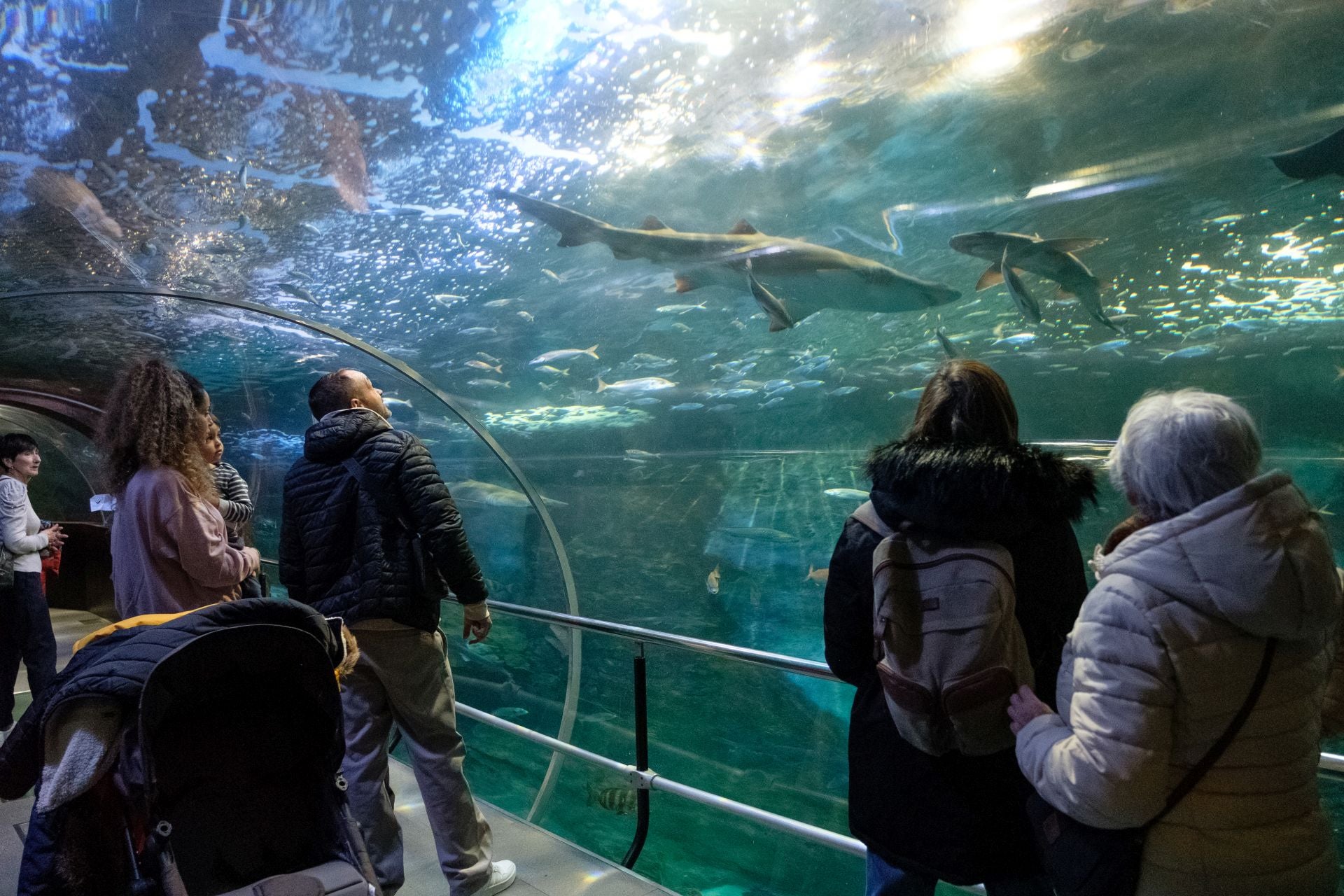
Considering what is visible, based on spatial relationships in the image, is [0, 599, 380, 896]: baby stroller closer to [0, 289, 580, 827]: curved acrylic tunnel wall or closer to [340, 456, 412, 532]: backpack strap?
[340, 456, 412, 532]: backpack strap

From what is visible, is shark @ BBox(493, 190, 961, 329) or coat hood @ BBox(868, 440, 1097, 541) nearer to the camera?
coat hood @ BBox(868, 440, 1097, 541)

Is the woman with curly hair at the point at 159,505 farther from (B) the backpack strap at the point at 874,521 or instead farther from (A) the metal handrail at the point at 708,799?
(B) the backpack strap at the point at 874,521

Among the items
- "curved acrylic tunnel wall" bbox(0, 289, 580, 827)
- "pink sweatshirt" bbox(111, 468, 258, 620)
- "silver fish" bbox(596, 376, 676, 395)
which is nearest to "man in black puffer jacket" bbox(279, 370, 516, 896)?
"pink sweatshirt" bbox(111, 468, 258, 620)

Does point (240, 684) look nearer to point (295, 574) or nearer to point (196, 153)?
point (295, 574)

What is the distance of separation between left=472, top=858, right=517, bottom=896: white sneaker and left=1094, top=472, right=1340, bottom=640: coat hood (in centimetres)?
219

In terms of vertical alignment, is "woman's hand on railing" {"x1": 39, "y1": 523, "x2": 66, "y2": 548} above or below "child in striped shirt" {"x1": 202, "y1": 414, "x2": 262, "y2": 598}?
below

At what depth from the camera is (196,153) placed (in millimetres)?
3656

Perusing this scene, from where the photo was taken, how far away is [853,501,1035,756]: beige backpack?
1243 mm

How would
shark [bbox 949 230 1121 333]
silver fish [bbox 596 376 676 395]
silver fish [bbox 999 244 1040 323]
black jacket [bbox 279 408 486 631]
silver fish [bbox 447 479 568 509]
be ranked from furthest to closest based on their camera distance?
silver fish [bbox 596 376 676 395] < silver fish [bbox 447 479 568 509] < shark [bbox 949 230 1121 333] < silver fish [bbox 999 244 1040 323] < black jacket [bbox 279 408 486 631]

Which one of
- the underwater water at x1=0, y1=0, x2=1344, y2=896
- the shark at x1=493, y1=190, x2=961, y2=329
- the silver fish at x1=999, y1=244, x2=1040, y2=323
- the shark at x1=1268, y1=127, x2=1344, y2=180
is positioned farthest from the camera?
the shark at x1=493, y1=190, x2=961, y2=329

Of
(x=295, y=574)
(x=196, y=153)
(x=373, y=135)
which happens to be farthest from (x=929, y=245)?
(x=295, y=574)

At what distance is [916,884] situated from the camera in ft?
4.63

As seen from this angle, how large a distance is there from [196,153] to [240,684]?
3317 mm

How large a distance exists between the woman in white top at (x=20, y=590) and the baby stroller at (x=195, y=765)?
356 centimetres
